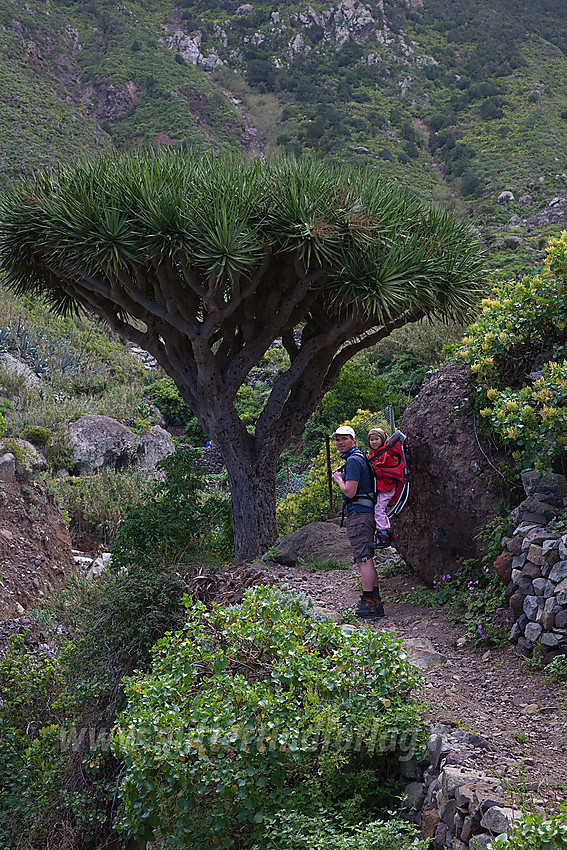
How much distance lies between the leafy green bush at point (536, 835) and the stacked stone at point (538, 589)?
1.53 meters

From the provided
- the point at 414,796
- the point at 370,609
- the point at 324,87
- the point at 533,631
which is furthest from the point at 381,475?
the point at 324,87

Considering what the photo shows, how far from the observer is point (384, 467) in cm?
521

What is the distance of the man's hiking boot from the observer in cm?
498

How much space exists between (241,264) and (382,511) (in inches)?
102

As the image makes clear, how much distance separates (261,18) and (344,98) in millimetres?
10151

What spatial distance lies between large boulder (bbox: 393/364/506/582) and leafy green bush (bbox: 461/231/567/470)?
0.22m

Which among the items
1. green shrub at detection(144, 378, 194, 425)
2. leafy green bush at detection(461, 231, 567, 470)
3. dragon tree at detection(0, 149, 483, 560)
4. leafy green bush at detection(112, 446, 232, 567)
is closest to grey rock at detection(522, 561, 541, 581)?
leafy green bush at detection(461, 231, 567, 470)

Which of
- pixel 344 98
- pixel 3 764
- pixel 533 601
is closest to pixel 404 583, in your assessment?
pixel 533 601

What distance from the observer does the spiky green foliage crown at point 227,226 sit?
6.15 metres

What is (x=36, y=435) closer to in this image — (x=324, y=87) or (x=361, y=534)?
(x=361, y=534)

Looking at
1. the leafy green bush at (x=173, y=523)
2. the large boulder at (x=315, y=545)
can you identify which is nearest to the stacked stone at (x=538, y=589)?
the large boulder at (x=315, y=545)

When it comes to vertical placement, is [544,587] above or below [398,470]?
below

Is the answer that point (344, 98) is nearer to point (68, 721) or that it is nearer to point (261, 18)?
point (261, 18)

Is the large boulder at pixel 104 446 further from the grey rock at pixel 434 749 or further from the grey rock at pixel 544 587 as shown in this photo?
the grey rock at pixel 434 749
